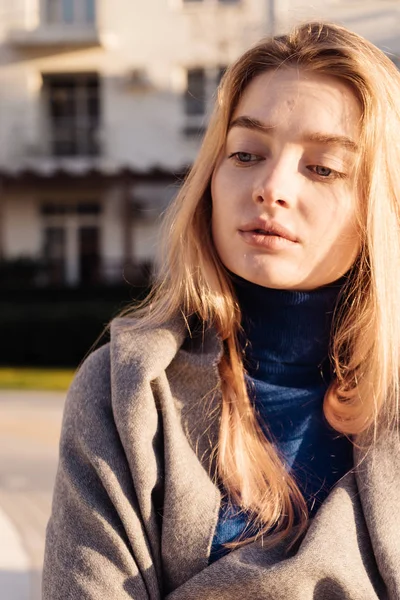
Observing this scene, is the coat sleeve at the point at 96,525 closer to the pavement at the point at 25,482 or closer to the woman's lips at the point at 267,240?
the woman's lips at the point at 267,240

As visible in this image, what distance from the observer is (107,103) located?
20297 millimetres

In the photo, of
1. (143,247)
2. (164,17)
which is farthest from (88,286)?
(164,17)

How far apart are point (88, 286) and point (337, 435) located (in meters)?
18.5

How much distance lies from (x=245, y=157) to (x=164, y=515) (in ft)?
2.11

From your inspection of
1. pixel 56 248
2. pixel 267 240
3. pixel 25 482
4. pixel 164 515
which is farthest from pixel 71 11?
pixel 164 515

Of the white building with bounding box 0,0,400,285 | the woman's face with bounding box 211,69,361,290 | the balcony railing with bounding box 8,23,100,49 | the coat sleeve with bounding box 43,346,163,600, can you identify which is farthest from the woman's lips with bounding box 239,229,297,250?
the balcony railing with bounding box 8,23,100,49

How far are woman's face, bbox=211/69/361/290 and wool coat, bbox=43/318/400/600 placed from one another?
23cm

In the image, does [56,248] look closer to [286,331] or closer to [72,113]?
[72,113]

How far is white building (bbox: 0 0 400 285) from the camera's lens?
1991 cm

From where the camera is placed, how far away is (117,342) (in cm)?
151

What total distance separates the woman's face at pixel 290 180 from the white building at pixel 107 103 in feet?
59.0

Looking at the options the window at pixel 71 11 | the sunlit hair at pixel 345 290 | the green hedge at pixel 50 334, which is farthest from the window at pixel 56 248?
the sunlit hair at pixel 345 290

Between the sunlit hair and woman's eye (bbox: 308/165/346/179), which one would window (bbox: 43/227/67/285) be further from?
woman's eye (bbox: 308/165/346/179)

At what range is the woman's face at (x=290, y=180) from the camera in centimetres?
145
